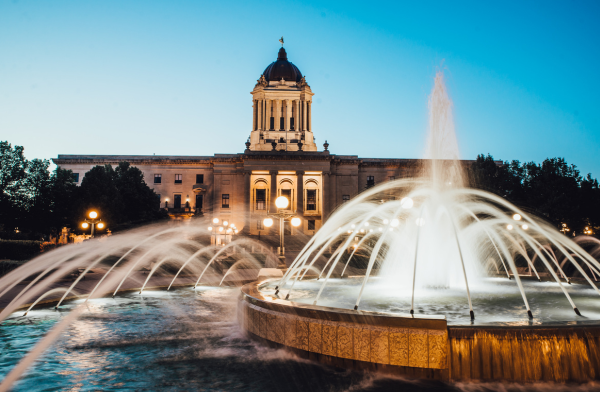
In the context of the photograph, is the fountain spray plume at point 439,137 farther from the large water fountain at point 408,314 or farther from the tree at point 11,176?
the tree at point 11,176

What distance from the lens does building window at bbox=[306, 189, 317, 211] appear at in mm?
67188

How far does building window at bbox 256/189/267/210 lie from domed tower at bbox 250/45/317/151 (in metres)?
8.19

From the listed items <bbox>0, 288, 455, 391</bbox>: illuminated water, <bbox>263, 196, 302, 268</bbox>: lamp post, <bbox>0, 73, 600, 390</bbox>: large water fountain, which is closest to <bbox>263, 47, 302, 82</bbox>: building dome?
<bbox>0, 73, 600, 390</bbox>: large water fountain

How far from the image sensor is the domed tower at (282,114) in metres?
72.2

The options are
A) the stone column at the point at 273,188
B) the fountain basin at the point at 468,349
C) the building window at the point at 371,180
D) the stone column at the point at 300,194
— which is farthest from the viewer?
the building window at the point at 371,180

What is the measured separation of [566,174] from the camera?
2098 inches

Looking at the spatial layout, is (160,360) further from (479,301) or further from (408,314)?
(479,301)

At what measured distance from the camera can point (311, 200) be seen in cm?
6775

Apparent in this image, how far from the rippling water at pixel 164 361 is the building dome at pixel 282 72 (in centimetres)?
6998

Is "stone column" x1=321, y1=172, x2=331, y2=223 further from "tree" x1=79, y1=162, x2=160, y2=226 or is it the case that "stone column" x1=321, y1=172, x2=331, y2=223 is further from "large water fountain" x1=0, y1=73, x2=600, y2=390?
"large water fountain" x1=0, y1=73, x2=600, y2=390

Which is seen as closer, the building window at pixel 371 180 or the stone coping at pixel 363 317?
the stone coping at pixel 363 317

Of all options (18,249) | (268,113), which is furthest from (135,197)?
(268,113)

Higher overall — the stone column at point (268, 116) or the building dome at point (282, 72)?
the building dome at point (282, 72)

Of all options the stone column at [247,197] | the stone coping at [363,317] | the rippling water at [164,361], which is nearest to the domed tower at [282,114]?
the stone column at [247,197]
